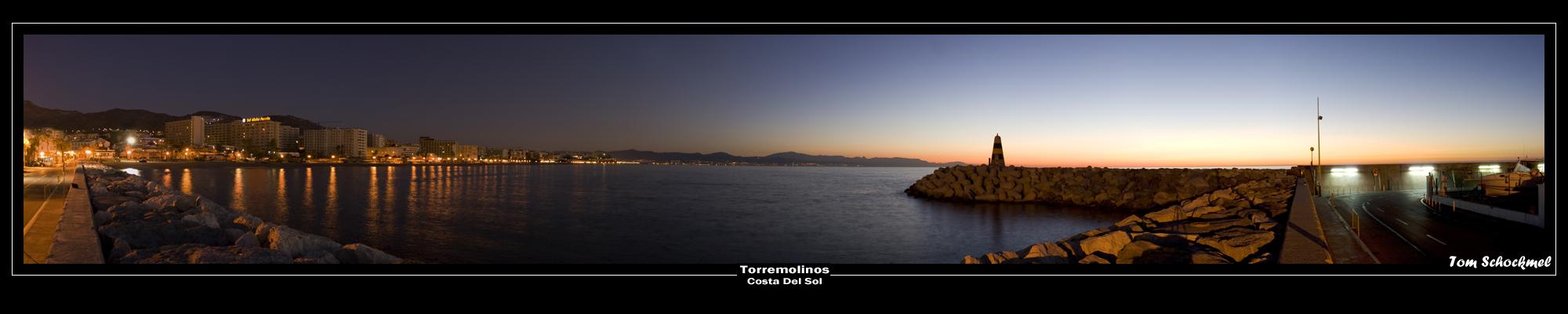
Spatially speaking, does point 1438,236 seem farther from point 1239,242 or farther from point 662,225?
point 662,225

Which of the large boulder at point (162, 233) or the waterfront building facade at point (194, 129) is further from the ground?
the waterfront building facade at point (194, 129)

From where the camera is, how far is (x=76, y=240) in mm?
3961

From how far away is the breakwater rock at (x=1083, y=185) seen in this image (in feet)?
53.6

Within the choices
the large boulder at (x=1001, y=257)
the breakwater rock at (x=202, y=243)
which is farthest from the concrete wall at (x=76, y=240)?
the large boulder at (x=1001, y=257)

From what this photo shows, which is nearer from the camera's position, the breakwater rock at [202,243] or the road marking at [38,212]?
the breakwater rock at [202,243]

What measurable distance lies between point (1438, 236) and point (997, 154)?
1580 centimetres

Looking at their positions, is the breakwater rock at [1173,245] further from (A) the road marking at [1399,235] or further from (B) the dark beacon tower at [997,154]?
(B) the dark beacon tower at [997,154]

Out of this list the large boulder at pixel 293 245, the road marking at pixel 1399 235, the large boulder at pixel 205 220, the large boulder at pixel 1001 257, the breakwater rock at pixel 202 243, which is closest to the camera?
the breakwater rock at pixel 202 243

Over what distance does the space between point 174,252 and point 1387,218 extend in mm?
11050

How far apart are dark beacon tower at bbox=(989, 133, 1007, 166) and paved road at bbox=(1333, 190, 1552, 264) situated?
13.2 m

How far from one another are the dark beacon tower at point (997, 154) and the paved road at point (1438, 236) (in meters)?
13.2

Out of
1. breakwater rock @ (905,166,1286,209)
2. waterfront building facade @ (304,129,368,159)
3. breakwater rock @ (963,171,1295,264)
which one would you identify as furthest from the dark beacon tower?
waterfront building facade @ (304,129,368,159)
